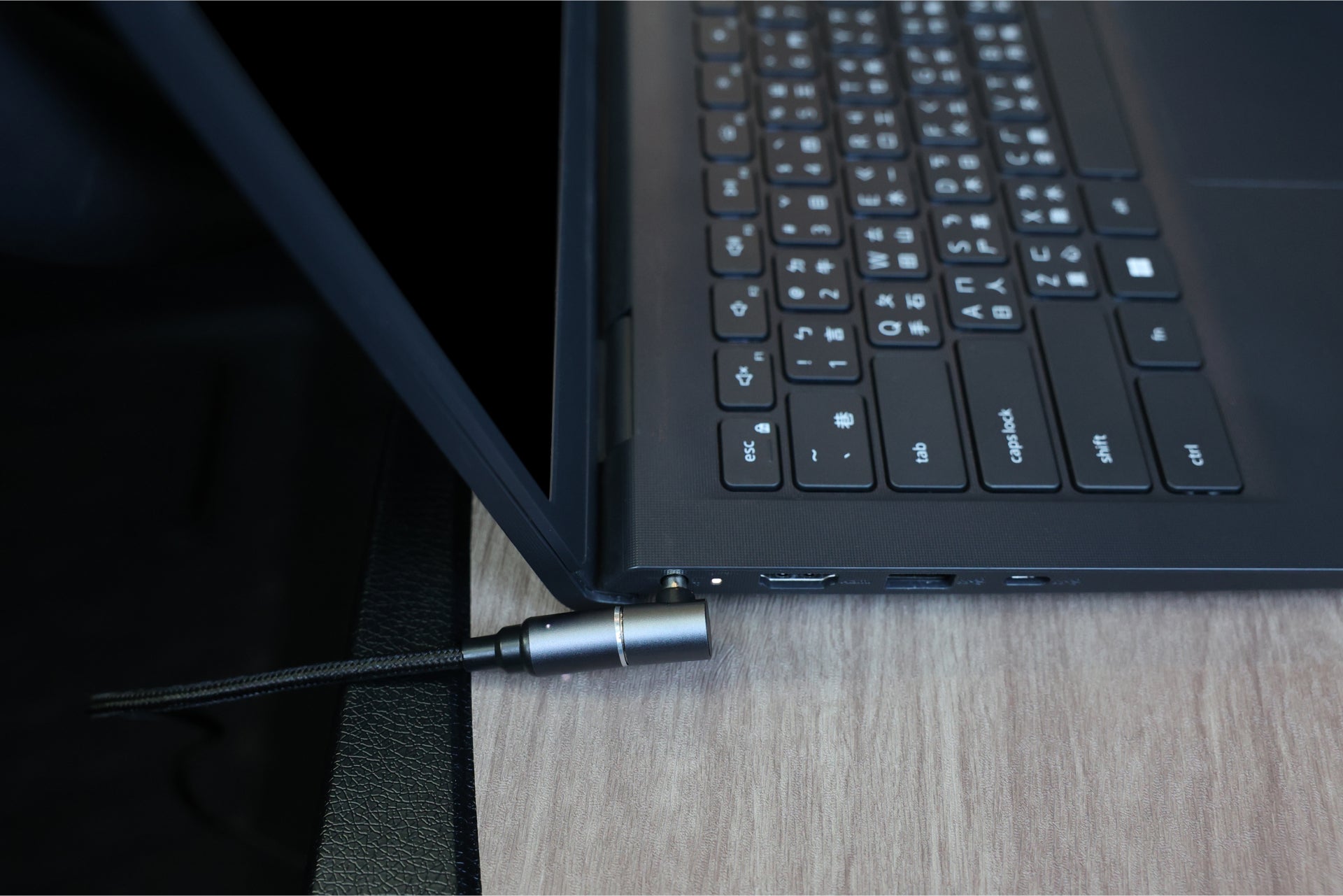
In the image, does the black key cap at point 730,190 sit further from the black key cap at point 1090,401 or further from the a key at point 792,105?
the black key cap at point 1090,401

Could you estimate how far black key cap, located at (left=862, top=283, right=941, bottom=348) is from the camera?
1.34ft

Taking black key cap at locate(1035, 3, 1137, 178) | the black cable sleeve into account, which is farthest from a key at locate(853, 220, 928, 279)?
the black cable sleeve

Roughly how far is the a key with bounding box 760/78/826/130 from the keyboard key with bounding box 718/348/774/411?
0.47ft

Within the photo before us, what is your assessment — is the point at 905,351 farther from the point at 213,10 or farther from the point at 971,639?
the point at 213,10

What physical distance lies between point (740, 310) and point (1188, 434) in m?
0.19

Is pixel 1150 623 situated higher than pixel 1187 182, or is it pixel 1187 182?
pixel 1187 182

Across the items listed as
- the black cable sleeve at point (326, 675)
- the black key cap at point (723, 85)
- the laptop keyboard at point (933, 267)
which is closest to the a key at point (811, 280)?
the laptop keyboard at point (933, 267)

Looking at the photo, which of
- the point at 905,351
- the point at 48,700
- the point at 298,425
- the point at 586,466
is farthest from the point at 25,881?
the point at 905,351

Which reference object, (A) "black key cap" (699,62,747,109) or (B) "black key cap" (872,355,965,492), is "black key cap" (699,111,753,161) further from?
(B) "black key cap" (872,355,965,492)

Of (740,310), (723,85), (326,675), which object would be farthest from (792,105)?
(326,675)

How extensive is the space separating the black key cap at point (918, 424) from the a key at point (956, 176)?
10 cm

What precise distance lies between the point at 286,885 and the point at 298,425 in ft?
0.89

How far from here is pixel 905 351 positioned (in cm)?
41

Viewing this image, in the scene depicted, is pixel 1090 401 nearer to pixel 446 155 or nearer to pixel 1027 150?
pixel 1027 150
